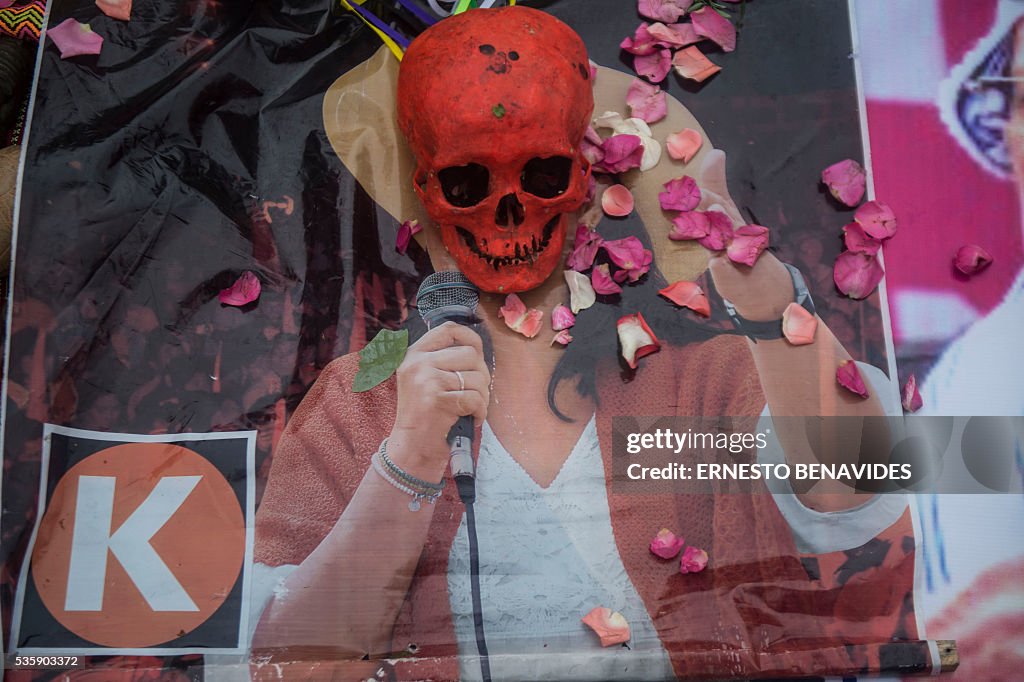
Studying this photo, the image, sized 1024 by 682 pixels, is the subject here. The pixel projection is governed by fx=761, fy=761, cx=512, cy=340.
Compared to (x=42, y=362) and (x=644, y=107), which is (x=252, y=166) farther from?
(x=644, y=107)

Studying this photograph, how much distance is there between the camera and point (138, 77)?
1.75 m

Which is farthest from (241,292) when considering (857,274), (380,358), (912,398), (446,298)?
(912,398)

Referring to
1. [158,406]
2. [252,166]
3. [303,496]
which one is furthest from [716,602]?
[252,166]

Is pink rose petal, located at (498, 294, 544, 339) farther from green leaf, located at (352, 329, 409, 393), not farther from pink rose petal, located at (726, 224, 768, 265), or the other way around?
pink rose petal, located at (726, 224, 768, 265)

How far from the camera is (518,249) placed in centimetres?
153

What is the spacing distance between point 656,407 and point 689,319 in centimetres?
21

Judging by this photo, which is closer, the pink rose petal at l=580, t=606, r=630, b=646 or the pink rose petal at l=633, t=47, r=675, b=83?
the pink rose petal at l=580, t=606, r=630, b=646

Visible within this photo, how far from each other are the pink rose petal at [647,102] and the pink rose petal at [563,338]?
528 millimetres

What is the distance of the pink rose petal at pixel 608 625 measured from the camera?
1494 mm

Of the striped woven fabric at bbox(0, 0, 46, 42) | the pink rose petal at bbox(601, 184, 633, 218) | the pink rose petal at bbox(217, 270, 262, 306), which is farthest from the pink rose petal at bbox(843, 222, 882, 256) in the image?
the striped woven fabric at bbox(0, 0, 46, 42)

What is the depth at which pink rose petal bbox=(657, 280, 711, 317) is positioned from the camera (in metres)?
1.64

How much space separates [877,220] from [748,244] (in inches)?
11.4

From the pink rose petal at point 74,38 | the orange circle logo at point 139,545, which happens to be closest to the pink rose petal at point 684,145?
the orange circle logo at point 139,545

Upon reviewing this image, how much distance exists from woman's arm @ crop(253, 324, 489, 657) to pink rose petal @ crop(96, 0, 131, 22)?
1.07 metres
